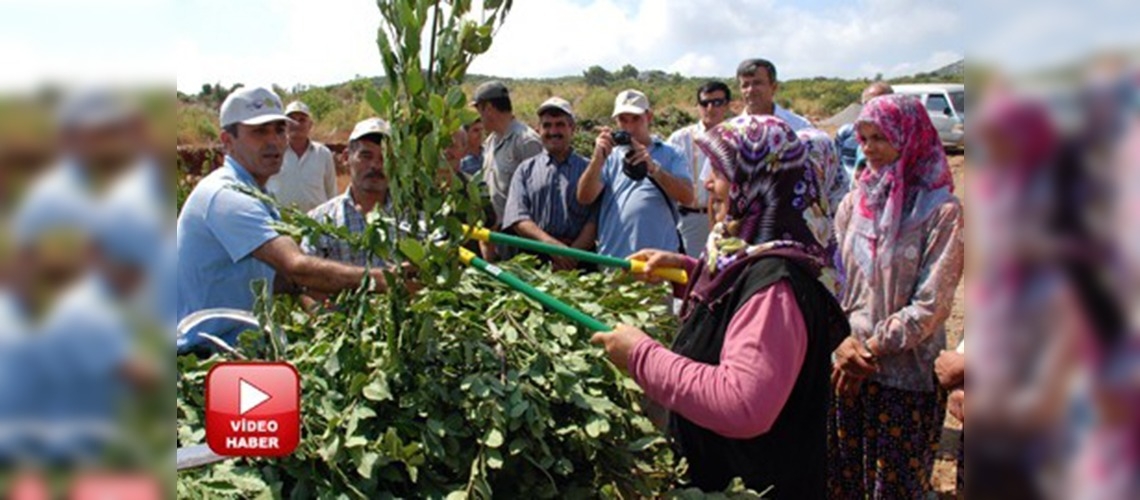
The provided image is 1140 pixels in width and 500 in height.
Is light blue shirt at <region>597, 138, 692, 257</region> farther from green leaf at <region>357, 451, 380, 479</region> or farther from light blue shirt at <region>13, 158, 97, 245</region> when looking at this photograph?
light blue shirt at <region>13, 158, 97, 245</region>

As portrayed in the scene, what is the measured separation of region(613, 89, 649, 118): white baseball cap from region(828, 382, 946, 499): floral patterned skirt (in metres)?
2.28

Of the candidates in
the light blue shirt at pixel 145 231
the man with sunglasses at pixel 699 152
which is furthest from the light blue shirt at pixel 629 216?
the light blue shirt at pixel 145 231

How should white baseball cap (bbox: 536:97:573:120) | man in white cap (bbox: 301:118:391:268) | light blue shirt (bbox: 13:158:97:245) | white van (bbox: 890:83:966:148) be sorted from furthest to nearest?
white van (bbox: 890:83:966:148)
white baseball cap (bbox: 536:97:573:120)
man in white cap (bbox: 301:118:391:268)
light blue shirt (bbox: 13:158:97:245)

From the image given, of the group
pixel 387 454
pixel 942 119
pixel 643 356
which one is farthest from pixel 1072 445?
pixel 942 119

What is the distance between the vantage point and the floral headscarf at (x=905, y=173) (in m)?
2.99

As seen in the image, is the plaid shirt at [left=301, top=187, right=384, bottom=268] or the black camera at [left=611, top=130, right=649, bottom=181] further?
the black camera at [left=611, top=130, right=649, bottom=181]

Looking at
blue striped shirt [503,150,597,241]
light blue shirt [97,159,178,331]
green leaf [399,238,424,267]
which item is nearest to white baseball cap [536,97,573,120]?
blue striped shirt [503,150,597,241]

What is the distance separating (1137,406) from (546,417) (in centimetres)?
158

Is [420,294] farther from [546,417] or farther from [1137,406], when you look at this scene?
[1137,406]

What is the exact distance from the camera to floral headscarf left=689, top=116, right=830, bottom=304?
2.14 metres

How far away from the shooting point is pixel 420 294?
2051 millimetres

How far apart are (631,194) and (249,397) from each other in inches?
137

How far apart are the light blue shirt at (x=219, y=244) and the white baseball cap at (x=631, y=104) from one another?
2.69m

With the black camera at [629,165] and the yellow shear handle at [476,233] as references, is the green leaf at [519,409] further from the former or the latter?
the black camera at [629,165]
